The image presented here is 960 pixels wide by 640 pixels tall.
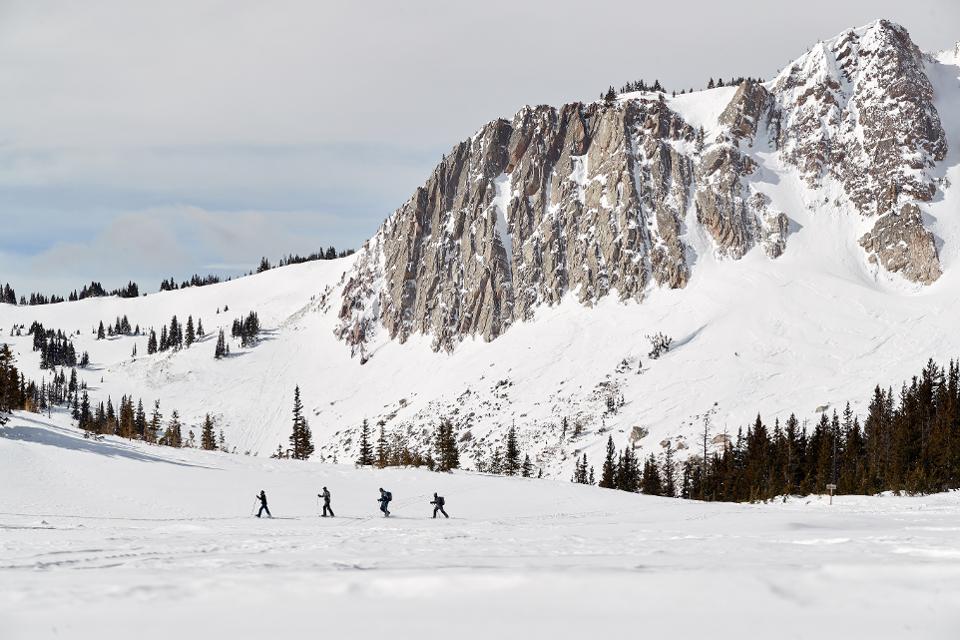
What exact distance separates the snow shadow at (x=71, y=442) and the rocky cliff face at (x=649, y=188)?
10030 cm

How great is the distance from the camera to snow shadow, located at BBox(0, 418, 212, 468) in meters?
47.0

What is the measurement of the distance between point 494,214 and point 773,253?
6225 cm

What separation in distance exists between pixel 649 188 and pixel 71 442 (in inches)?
4821

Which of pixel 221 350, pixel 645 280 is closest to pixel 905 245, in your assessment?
pixel 645 280

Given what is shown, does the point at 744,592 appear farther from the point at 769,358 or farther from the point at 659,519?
the point at 769,358

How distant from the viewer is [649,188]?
14775 centimetres

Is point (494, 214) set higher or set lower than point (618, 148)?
lower

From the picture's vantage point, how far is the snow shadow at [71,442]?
154ft

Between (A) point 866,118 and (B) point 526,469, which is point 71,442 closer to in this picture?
(B) point 526,469

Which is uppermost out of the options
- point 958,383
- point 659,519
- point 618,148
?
point 618,148

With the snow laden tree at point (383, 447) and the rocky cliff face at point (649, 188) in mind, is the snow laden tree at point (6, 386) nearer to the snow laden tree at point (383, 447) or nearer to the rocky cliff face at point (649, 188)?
the snow laden tree at point (383, 447)

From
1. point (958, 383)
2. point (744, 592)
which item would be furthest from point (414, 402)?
point (744, 592)

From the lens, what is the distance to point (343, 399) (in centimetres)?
14975

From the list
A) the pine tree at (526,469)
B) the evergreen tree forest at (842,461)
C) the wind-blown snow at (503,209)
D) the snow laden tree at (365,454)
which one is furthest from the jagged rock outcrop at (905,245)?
the snow laden tree at (365,454)
